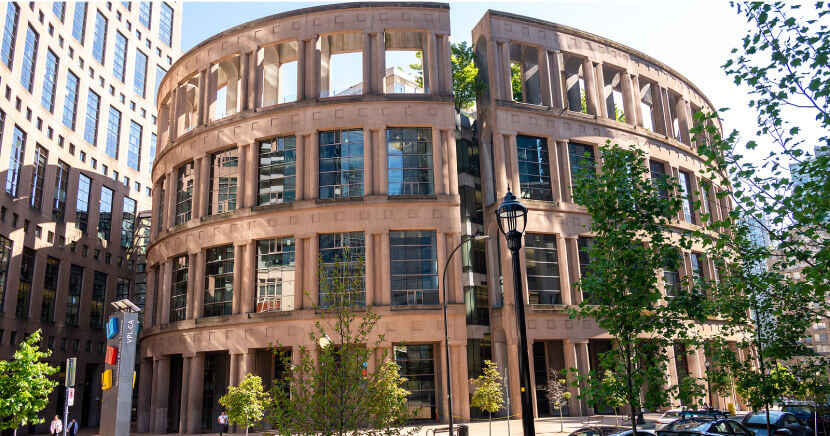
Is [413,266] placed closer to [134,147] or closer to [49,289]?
[49,289]

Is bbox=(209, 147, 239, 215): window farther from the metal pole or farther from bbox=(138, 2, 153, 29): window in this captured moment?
bbox=(138, 2, 153, 29): window

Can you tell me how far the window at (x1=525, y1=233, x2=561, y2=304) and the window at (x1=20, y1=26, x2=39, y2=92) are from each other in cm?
4557

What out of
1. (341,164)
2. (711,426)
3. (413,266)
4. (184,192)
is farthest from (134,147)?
(711,426)

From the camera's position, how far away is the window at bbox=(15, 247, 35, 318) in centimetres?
4959

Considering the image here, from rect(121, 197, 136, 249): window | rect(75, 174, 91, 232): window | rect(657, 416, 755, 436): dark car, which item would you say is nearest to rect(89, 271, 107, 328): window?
rect(75, 174, 91, 232): window

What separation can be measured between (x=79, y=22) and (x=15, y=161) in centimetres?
2073

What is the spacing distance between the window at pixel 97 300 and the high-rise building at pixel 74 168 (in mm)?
132

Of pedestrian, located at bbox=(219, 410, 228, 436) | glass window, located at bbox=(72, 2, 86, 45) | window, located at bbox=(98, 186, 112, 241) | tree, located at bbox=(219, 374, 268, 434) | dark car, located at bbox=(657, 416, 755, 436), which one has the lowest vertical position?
pedestrian, located at bbox=(219, 410, 228, 436)

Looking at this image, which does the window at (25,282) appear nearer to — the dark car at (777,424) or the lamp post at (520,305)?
the lamp post at (520,305)

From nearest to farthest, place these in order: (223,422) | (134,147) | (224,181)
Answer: (223,422), (224,181), (134,147)

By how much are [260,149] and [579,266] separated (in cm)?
2457

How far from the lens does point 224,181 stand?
41.8 meters

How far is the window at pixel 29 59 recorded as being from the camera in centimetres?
5075

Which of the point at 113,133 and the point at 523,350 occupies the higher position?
the point at 113,133
